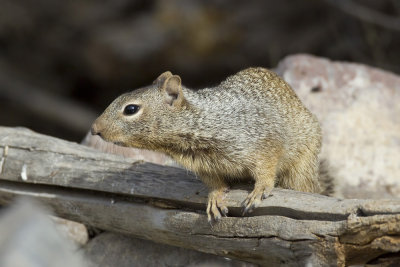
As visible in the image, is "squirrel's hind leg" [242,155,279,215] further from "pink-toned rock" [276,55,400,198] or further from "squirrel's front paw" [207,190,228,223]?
"pink-toned rock" [276,55,400,198]

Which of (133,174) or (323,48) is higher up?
(323,48)

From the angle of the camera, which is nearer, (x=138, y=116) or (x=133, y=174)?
(x=138, y=116)

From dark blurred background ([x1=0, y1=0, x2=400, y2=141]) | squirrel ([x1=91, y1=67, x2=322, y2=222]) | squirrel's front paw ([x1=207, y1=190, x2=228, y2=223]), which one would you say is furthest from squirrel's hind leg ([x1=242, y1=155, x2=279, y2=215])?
dark blurred background ([x1=0, y1=0, x2=400, y2=141])

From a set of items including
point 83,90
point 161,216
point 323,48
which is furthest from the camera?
point 83,90

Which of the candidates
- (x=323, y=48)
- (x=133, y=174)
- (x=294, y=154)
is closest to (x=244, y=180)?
(x=294, y=154)

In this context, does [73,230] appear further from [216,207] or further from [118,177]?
[216,207]

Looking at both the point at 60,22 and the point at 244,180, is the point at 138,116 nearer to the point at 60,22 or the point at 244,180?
the point at 244,180
